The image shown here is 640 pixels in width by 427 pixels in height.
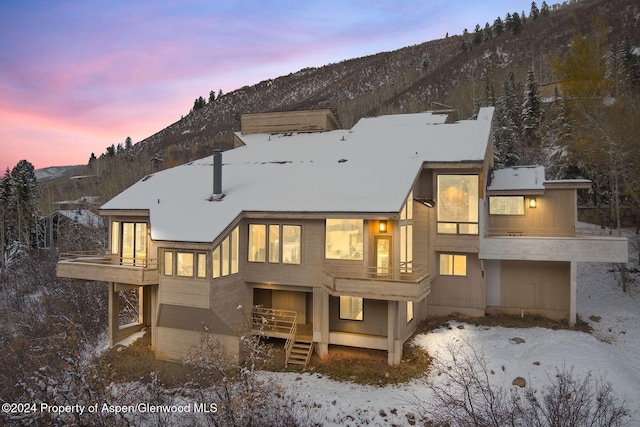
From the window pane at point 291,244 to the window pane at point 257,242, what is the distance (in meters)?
0.93

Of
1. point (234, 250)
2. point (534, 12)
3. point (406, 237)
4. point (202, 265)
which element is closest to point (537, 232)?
point (406, 237)

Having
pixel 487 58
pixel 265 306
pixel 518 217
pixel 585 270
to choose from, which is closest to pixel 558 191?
pixel 518 217

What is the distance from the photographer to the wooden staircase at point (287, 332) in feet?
59.2

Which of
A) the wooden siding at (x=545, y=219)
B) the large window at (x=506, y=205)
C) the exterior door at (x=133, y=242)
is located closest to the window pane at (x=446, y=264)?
the wooden siding at (x=545, y=219)

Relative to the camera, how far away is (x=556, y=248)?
1938 cm

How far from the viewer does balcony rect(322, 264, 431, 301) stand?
52.9 feet

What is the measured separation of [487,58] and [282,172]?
10399cm

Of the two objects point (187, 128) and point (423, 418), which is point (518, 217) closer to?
point (423, 418)

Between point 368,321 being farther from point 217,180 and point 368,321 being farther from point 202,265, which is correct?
point 217,180

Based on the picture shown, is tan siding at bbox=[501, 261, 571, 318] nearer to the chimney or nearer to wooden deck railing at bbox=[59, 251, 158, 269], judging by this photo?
the chimney

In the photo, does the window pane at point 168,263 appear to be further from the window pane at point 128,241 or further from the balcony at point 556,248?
the balcony at point 556,248

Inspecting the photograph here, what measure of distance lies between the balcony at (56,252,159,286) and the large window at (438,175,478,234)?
13376 mm

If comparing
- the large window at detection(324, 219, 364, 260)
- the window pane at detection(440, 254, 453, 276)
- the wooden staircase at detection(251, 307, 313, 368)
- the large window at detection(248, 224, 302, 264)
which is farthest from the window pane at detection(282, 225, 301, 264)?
the window pane at detection(440, 254, 453, 276)

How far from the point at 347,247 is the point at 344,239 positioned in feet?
1.16
